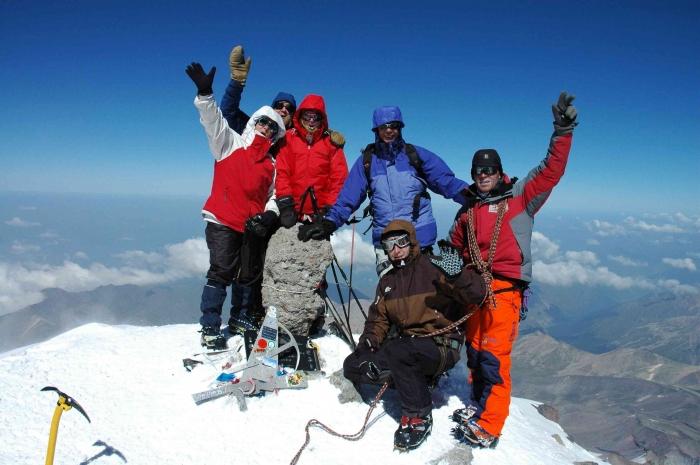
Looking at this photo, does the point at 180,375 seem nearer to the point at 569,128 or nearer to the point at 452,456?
the point at 452,456

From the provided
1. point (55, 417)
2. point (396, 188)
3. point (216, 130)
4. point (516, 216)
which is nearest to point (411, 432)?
point (516, 216)

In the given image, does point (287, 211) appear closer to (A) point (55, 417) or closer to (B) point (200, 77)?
(B) point (200, 77)

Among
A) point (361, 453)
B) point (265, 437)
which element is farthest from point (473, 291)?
point (265, 437)

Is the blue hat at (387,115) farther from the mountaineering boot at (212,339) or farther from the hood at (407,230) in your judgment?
the mountaineering boot at (212,339)

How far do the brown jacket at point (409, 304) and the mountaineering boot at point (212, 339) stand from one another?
332 cm

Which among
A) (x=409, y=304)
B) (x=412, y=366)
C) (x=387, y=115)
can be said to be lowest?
(x=412, y=366)

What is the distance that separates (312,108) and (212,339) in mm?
5046

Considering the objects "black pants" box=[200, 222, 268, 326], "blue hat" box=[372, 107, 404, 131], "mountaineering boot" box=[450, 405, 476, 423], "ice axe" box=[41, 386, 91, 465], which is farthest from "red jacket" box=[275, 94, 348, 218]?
"ice axe" box=[41, 386, 91, 465]

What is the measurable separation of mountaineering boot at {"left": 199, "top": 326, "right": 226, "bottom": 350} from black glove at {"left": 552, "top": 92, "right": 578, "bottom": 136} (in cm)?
699

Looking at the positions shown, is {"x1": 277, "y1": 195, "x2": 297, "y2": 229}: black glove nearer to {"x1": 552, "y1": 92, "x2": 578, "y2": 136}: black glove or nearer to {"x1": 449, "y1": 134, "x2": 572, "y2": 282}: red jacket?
{"x1": 449, "y1": 134, "x2": 572, "y2": 282}: red jacket

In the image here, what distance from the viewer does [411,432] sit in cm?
545

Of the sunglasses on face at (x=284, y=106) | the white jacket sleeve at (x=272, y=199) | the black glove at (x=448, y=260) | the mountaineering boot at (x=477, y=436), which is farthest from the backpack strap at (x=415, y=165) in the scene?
the mountaineering boot at (x=477, y=436)

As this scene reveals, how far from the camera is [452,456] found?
529 centimetres

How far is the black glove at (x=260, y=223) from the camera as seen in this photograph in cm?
716
